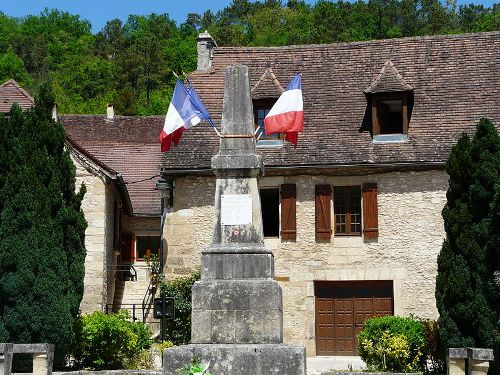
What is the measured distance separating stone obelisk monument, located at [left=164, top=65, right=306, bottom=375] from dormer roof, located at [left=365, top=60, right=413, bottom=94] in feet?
28.2

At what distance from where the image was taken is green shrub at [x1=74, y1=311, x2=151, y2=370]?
610 inches

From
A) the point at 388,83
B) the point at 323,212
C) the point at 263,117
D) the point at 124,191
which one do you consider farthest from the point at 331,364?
the point at 124,191

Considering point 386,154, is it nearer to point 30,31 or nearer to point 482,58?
point 482,58

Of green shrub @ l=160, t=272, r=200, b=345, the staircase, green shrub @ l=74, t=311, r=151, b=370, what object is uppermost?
the staircase

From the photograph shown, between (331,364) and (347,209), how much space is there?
3970 millimetres

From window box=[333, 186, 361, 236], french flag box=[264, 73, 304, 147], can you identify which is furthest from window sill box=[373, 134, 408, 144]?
french flag box=[264, 73, 304, 147]

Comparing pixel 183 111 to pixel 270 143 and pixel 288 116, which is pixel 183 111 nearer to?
pixel 288 116

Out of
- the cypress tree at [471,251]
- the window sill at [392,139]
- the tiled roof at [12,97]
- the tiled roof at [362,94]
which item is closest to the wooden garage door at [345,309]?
the tiled roof at [362,94]

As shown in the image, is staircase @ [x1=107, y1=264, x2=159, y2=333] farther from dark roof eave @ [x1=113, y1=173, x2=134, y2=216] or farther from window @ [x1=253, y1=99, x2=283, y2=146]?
window @ [x1=253, y1=99, x2=283, y2=146]

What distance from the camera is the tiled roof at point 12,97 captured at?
21.4 m

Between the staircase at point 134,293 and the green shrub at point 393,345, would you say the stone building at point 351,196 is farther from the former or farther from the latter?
the green shrub at point 393,345

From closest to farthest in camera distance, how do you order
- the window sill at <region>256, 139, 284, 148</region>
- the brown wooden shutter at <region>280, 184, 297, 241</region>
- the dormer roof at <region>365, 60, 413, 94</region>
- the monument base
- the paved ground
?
the monument base
the paved ground
the brown wooden shutter at <region>280, 184, 297, 241</region>
the dormer roof at <region>365, 60, 413, 94</region>
the window sill at <region>256, 139, 284, 148</region>

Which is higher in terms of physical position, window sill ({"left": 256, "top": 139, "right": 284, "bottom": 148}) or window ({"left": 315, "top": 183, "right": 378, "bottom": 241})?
window sill ({"left": 256, "top": 139, "right": 284, "bottom": 148})

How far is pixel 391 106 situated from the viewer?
21.1m
